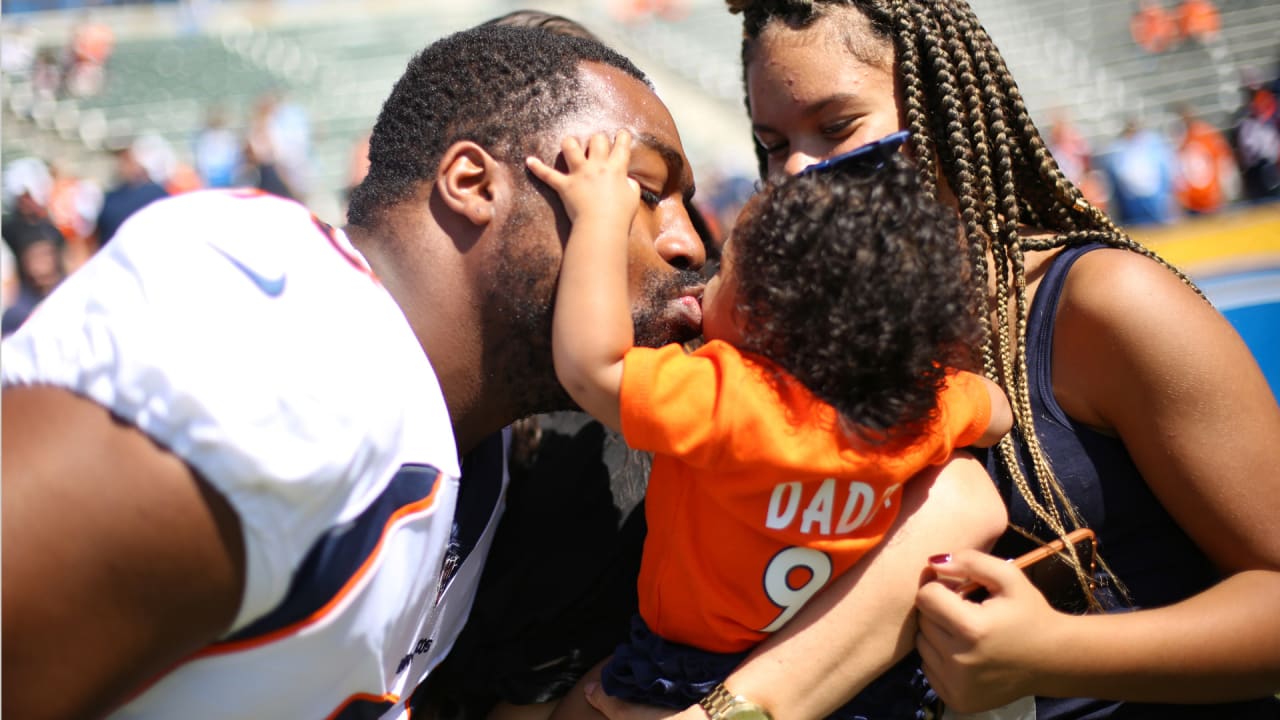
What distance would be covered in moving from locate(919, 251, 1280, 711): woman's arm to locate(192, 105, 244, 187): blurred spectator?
1480 cm

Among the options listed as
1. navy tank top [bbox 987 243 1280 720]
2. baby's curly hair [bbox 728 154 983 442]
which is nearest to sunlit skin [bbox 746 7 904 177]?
baby's curly hair [bbox 728 154 983 442]

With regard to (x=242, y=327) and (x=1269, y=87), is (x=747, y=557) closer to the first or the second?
(x=242, y=327)

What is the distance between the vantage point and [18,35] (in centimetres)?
2145

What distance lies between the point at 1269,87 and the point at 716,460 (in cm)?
1617

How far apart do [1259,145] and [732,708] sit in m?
15.8


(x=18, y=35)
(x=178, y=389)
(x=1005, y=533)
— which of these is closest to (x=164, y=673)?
(x=178, y=389)

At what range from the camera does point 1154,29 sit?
21453 millimetres

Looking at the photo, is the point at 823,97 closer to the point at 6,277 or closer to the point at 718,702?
the point at 718,702

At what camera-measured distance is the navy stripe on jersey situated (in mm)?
1604

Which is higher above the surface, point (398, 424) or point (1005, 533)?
point (398, 424)

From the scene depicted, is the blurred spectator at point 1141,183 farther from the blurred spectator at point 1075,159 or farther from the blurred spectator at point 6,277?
the blurred spectator at point 6,277

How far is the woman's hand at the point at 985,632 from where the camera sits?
6.14ft

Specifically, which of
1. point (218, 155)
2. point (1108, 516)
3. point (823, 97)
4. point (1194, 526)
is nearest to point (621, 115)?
point (823, 97)

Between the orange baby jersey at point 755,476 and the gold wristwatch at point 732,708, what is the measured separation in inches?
5.1
